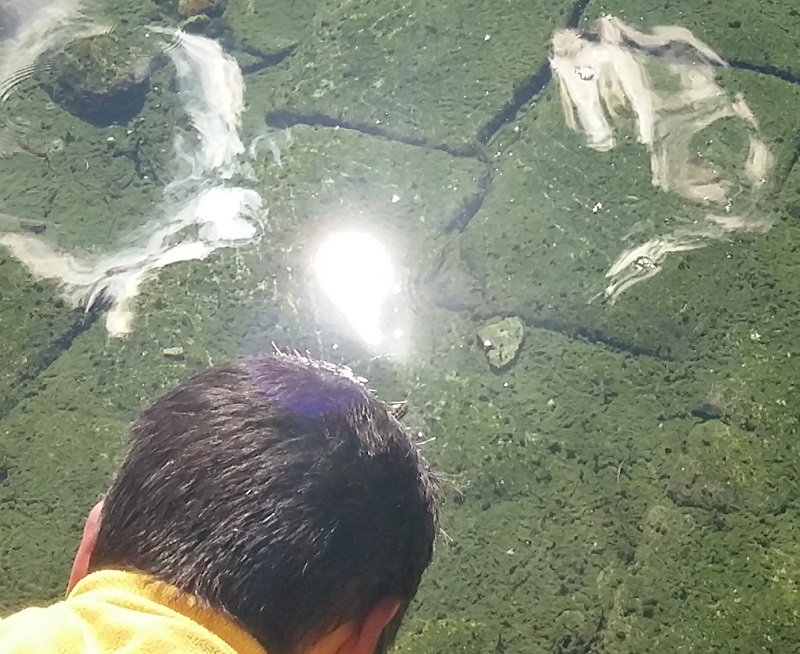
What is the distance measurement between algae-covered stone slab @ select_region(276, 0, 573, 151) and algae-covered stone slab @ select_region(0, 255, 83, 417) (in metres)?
0.70

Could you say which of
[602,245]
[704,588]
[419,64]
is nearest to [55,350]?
[419,64]

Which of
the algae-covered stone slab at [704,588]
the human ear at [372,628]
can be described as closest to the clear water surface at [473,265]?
the algae-covered stone slab at [704,588]

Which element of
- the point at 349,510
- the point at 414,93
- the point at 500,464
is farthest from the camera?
the point at 414,93

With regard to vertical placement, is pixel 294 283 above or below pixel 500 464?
above

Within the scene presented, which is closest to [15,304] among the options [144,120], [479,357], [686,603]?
[144,120]

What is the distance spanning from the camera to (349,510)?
643mm

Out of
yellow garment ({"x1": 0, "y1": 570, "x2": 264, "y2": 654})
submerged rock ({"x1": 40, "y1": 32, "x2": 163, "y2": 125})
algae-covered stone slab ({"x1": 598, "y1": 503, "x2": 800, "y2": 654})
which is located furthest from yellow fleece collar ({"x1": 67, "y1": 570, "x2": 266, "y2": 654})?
submerged rock ({"x1": 40, "y1": 32, "x2": 163, "y2": 125})

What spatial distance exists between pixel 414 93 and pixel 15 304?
1018 mm

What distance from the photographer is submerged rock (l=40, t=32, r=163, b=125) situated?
2324mm

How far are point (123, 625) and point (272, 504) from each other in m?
0.12

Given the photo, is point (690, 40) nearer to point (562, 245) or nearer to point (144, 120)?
point (562, 245)

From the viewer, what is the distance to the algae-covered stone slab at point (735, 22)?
2.29 m

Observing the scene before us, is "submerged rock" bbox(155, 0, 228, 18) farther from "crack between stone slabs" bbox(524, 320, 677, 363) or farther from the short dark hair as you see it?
the short dark hair

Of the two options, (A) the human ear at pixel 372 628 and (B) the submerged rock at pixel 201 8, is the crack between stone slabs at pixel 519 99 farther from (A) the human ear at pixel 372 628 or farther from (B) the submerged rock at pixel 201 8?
(A) the human ear at pixel 372 628
